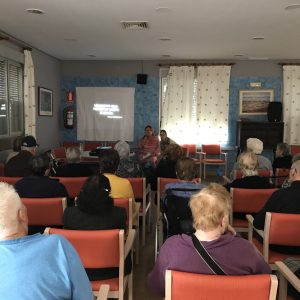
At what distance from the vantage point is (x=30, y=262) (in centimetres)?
125

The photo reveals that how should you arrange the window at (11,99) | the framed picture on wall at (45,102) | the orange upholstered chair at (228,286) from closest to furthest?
the orange upholstered chair at (228,286) → the window at (11,99) → the framed picture on wall at (45,102)

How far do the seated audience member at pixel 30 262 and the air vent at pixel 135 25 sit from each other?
14.2ft

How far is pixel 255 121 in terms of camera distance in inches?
330

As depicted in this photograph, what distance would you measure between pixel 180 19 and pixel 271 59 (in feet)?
14.4

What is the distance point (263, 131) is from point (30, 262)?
25.5ft

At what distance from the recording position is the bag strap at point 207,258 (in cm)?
153

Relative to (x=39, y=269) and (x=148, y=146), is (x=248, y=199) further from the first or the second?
(x=148, y=146)

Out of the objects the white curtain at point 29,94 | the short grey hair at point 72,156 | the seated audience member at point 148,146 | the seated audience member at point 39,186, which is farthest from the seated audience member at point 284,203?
the white curtain at point 29,94

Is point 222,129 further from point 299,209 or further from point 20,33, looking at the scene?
point 299,209

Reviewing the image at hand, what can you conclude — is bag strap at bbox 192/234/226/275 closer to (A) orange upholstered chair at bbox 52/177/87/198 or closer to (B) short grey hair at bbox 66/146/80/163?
(A) orange upholstered chair at bbox 52/177/87/198

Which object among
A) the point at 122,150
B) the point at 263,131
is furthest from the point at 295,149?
the point at 122,150

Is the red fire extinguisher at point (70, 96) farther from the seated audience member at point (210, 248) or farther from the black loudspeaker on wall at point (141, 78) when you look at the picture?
the seated audience member at point (210, 248)

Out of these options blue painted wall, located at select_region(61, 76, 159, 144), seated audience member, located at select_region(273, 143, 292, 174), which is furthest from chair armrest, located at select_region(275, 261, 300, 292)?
blue painted wall, located at select_region(61, 76, 159, 144)

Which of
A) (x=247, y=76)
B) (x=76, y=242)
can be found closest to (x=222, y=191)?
(x=76, y=242)
